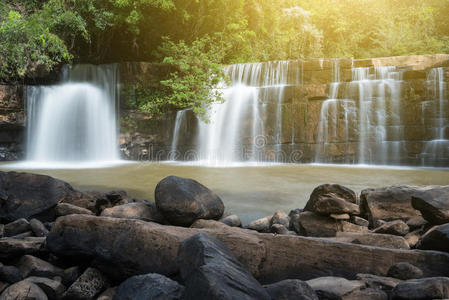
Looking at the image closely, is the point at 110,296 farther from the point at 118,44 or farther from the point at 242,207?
the point at 118,44

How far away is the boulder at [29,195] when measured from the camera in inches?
138

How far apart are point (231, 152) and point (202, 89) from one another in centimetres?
298

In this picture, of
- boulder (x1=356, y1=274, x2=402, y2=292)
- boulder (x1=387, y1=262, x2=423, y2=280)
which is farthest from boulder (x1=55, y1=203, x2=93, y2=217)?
boulder (x1=387, y1=262, x2=423, y2=280)

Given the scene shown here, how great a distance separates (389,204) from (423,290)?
7.21ft

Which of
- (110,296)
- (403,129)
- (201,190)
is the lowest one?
(110,296)

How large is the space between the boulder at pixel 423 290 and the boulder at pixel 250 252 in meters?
0.46

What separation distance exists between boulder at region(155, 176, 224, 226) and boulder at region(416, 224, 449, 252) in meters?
1.96

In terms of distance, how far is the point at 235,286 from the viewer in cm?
141

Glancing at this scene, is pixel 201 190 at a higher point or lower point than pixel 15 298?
higher

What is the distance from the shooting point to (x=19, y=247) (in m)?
2.27

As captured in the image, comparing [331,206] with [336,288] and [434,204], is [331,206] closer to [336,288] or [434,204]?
[434,204]

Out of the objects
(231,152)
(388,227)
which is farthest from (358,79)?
(388,227)

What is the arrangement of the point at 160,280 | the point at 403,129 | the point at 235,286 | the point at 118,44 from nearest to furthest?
the point at 235,286 → the point at 160,280 → the point at 403,129 → the point at 118,44

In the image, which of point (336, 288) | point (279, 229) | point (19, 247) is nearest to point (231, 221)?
point (279, 229)
